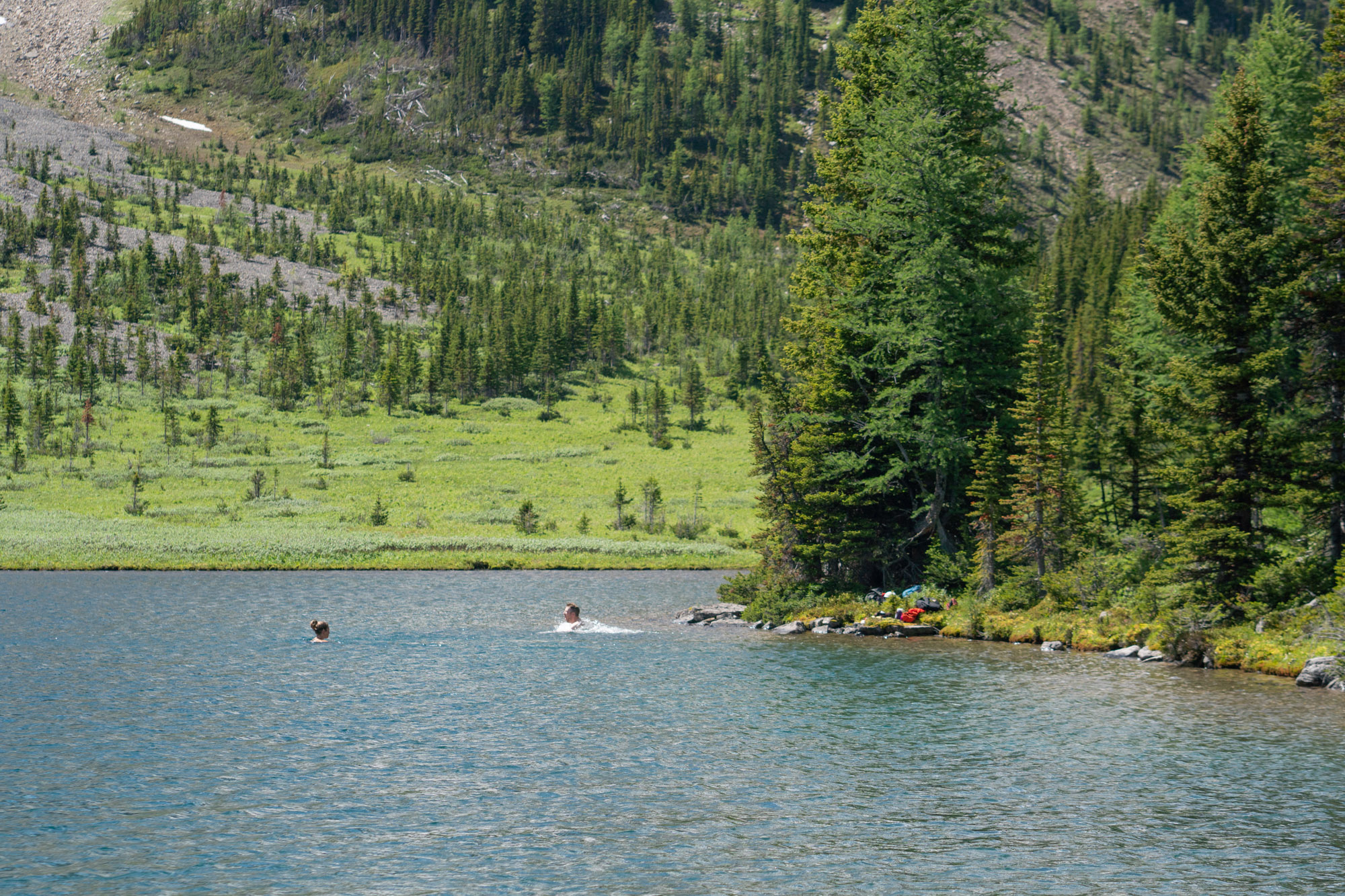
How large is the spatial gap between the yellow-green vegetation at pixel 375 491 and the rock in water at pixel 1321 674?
173 feet

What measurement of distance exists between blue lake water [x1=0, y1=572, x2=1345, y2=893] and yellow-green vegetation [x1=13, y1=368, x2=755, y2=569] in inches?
1693

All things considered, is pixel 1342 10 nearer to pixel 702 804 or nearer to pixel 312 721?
pixel 702 804

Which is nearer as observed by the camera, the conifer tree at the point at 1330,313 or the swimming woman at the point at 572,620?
the conifer tree at the point at 1330,313

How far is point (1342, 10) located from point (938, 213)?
1524 centimetres

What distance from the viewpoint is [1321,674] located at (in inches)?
1136

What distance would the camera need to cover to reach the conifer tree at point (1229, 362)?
3297cm

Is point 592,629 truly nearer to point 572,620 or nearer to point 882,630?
point 572,620

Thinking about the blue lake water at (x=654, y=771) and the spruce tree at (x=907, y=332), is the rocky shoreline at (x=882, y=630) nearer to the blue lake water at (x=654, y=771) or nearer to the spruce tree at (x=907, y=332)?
the blue lake water at (x=654, y=771)

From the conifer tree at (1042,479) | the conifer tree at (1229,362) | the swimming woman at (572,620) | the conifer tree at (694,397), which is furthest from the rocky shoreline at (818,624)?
the conifer tree at (694,397)

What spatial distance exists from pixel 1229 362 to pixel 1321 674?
34.6ft

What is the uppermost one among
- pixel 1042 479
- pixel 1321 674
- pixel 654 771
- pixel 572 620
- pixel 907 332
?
pixel 907 332

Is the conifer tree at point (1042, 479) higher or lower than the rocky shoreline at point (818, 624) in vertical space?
higher

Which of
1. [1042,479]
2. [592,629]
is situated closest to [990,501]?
[1042,479]

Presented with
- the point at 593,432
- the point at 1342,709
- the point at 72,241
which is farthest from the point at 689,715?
the point at 72,241
